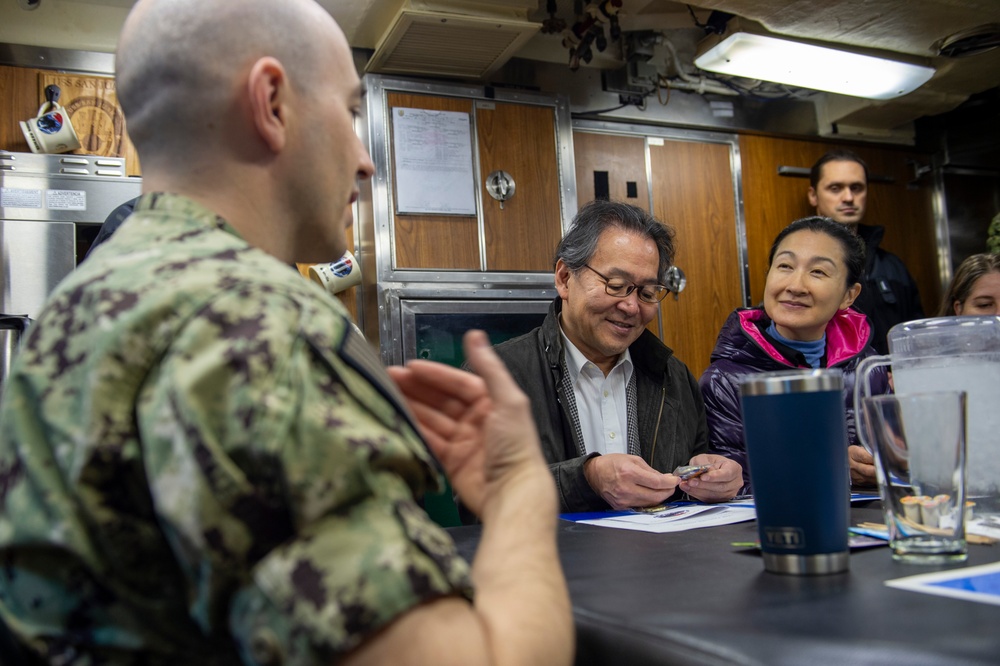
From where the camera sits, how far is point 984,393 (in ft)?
4.39

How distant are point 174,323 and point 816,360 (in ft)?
8.04

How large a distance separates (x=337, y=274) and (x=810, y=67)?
8.25ft

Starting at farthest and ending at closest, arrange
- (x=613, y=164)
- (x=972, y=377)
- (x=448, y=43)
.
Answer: (x=613, y=164) < (x=448, y=43) < (x=972, y=377)

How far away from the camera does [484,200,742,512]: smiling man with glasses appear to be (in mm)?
2381

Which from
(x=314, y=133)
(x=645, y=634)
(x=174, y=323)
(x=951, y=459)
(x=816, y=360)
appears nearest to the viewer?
(x=174, y=323)

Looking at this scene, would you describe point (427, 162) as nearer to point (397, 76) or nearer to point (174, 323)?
point (397, 76)

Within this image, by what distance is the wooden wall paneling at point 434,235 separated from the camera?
12.6 ft

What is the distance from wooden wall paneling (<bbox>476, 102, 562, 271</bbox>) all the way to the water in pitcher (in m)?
2.80

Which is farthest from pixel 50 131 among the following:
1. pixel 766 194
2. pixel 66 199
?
pixel 766 194

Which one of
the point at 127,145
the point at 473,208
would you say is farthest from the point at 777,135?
the point at 127,145

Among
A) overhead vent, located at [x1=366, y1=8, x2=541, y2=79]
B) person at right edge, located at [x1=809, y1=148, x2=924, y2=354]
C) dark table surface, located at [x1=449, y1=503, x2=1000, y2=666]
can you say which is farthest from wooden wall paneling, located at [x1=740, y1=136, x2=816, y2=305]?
dark table surface, located at [x1=449, y1=503, x2=1000, y2=666]

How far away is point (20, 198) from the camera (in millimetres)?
3273

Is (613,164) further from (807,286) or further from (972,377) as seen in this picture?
(972,377)

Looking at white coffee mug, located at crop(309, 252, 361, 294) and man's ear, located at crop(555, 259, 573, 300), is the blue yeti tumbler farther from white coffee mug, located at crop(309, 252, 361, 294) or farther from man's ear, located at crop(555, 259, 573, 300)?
white coffee mug, located at crop(309, 252, 361, 294)
